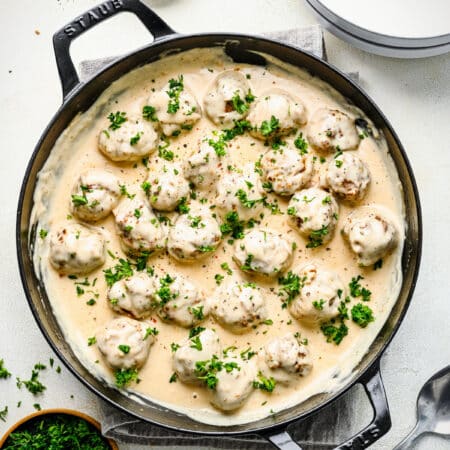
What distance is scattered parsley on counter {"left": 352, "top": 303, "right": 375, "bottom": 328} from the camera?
12.1 ft

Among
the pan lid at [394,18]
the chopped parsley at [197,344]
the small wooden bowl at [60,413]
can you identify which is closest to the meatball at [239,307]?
the chopped parsley at [197,344]

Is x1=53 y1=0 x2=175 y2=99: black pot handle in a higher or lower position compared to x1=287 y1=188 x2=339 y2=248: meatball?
higher

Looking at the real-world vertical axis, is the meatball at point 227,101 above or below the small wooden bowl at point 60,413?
above

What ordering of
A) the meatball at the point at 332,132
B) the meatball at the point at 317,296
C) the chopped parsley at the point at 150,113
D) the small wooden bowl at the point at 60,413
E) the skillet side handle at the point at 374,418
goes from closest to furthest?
the skillet side handle at the point at 374,418, the meatball at the point at 317,296, the meatball at the point at 332,132, the chopped parsley at the point at 150,113, the small wooden bowl at the point at 60,413

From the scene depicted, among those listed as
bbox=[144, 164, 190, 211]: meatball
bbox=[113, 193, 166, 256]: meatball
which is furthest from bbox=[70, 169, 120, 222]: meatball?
bbox=[144, 164, 190, 211]: meatball

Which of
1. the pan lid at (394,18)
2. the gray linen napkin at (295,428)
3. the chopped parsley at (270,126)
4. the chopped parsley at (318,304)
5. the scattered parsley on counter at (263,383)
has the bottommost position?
the gray linen napkin at (295,428)

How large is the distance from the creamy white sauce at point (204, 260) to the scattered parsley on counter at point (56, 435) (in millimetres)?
321

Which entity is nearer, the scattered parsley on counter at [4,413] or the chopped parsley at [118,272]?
the chopped parsley at [118,272]

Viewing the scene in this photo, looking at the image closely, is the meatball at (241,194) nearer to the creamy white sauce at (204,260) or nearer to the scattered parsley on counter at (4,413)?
the creamy white sauce at (204,260)

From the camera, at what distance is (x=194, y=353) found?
355cm

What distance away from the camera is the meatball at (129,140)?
12.0 ft

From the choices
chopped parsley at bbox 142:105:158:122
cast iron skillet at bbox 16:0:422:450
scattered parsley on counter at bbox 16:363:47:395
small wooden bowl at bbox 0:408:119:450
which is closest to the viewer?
cast iron skillet at bbox 16:0:422:450

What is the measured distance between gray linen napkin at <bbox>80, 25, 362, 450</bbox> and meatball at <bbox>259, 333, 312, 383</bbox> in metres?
0.32

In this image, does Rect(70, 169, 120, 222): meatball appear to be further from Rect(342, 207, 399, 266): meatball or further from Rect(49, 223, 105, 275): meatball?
Rect(342, 207, 399, 266): meatball
